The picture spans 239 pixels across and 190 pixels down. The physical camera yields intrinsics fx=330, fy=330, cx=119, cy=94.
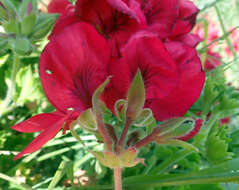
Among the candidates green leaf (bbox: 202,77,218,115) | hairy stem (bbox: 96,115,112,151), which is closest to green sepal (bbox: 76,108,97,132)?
hairy stem (bbox: 96,115,112,151)

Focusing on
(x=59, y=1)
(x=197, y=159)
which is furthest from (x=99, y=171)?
(x=59, y=1)

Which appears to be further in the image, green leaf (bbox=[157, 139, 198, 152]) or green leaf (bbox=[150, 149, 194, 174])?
green leaf (bbox=[150, 149, 194, 174])

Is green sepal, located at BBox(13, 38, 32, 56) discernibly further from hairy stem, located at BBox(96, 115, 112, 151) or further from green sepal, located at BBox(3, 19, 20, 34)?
hairy stem, located at BBox(96, 115, 112, 151)

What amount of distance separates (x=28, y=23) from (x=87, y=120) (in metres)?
0.17

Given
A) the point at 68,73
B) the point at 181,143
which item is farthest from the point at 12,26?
the point at 181,143

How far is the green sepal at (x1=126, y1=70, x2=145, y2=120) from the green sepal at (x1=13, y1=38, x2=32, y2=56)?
155mm

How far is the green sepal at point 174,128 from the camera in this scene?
0.30 meters

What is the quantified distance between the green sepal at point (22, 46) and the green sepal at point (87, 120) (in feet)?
0.43

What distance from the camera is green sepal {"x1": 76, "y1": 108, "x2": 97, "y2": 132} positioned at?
0.29m

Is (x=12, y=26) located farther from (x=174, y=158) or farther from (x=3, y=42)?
(x=174, y=158)

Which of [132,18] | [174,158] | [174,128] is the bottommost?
[174,158]

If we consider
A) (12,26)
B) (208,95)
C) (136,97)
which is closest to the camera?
(136,97)

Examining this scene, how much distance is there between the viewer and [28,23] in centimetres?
39

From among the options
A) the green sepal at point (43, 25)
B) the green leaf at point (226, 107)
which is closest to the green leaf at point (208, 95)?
the green leaf at point (226, 107)
